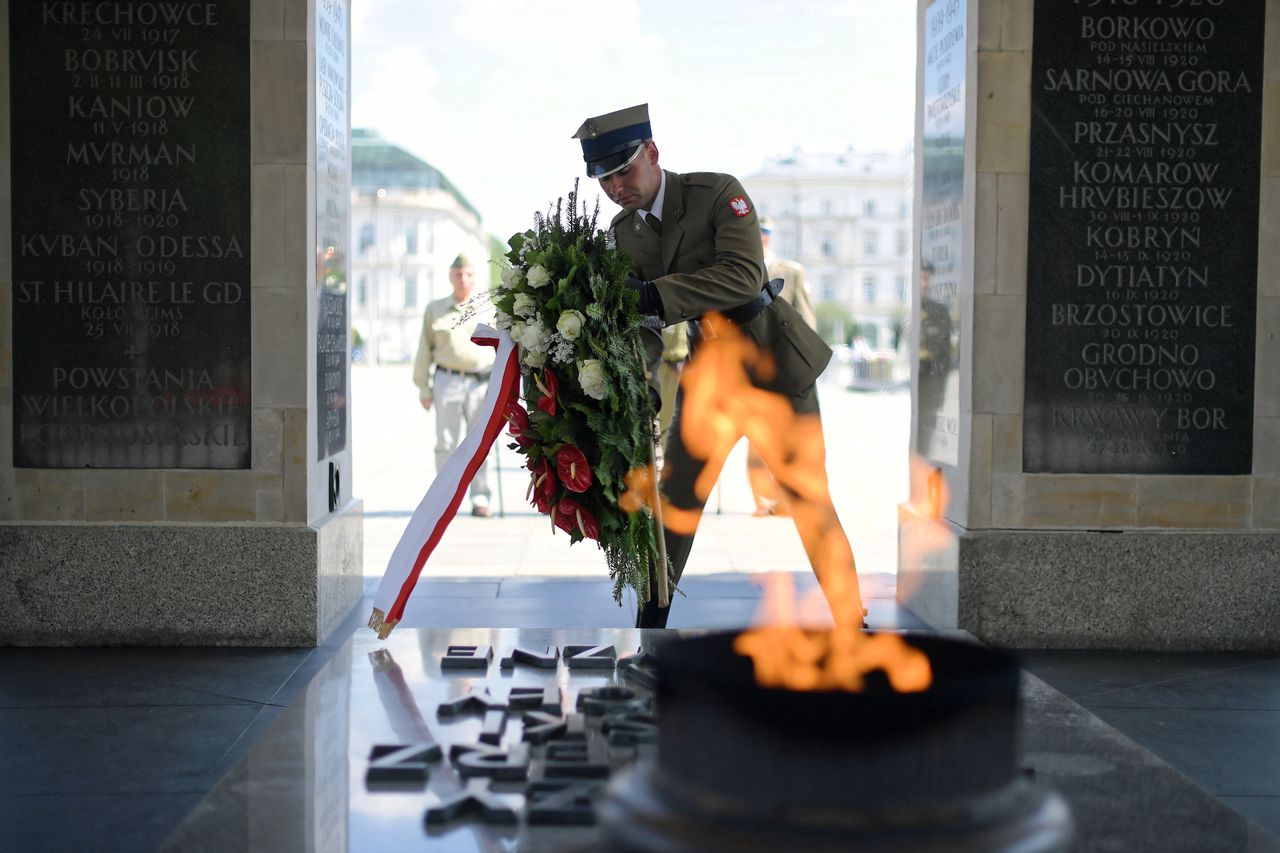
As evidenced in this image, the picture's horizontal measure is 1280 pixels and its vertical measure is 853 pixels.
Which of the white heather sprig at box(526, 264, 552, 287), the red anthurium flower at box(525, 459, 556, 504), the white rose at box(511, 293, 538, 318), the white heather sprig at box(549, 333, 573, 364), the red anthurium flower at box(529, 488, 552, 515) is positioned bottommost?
the red anthurium flower at box(529, 488, 552, 515)

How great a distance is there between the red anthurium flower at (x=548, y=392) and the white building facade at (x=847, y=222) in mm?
91727

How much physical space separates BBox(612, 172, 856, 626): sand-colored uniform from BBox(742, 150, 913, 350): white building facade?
90538mm

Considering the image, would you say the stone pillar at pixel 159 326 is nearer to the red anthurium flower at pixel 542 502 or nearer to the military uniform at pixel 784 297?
the red anthurium flower at pixel 542 502

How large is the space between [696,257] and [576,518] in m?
1.33

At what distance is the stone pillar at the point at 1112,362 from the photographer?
5.91 meters

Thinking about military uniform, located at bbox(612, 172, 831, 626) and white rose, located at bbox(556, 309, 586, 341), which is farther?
military uniform, located at bbox(612, 172, 831, 626)

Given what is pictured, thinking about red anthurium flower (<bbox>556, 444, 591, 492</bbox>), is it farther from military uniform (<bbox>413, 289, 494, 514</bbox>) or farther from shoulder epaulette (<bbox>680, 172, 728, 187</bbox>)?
military uniform (<bbox>413, 289, 494, 514</bbox>)

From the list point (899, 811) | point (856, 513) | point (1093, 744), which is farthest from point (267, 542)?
point (856, 513)

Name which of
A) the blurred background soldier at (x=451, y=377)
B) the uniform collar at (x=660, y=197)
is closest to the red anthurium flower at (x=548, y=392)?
the uniform collar at (x=660, y=197)

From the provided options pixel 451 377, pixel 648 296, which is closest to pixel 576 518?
pixel 648 296

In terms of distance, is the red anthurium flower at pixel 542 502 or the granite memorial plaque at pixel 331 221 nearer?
the red anthurium flower at pixel 542 502

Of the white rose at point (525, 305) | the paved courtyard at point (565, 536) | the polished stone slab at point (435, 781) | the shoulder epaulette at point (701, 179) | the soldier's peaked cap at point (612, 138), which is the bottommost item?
the paved courtyard at point (565, 536)

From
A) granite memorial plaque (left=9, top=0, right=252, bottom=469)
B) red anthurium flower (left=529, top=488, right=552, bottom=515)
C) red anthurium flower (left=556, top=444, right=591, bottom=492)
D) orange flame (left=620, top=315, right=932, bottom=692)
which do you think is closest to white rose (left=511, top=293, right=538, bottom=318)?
red anthurium flower (left=556, top=444, right=591, bottom=492)

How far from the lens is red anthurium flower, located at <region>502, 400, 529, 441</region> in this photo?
164 inches
